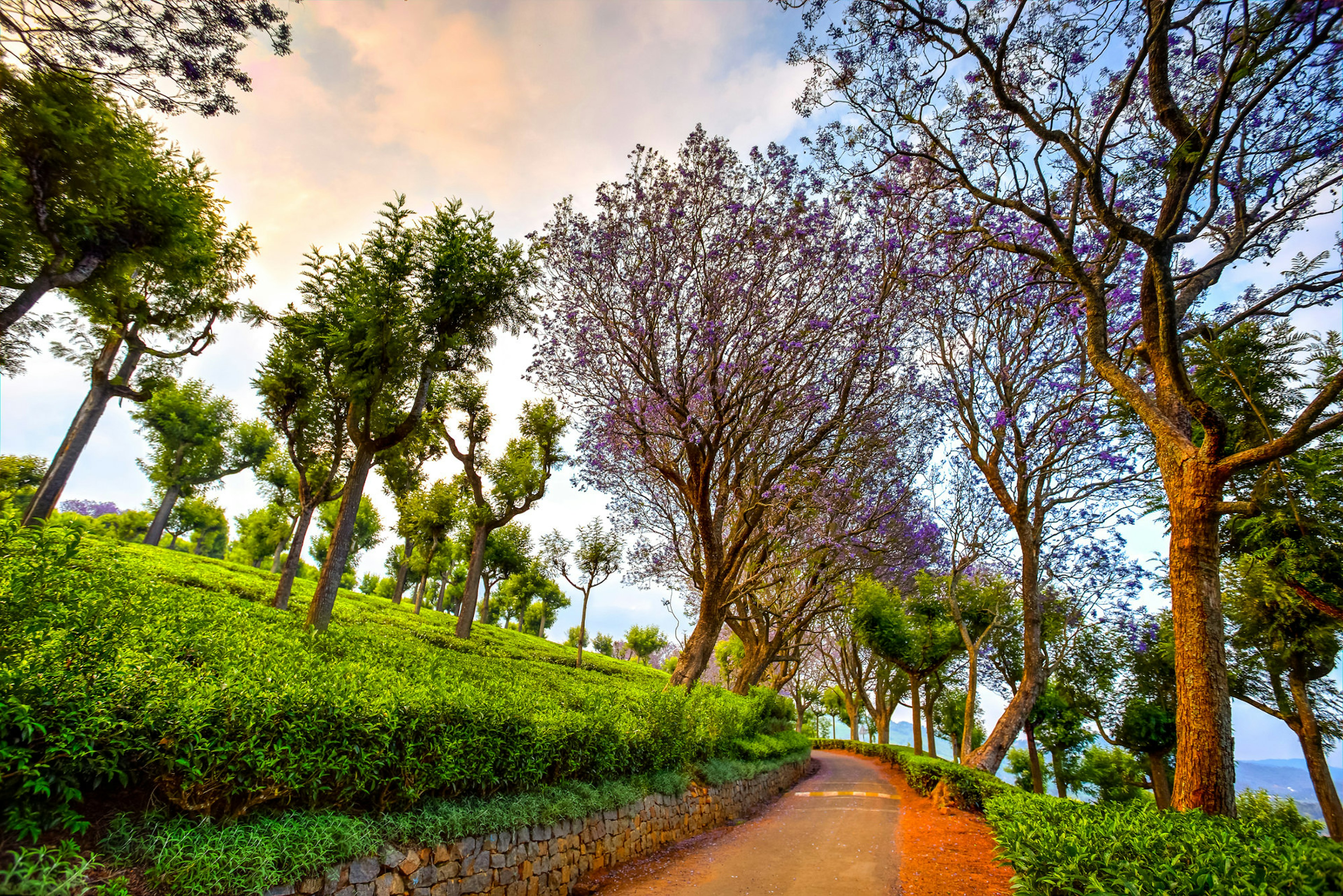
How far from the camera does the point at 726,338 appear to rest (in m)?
10.5

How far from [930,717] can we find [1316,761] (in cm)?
1512

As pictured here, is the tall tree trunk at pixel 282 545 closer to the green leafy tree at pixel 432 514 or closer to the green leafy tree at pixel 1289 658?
the green leafy tree at pixel 432 514

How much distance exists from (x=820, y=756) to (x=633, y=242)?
2833 centimetres

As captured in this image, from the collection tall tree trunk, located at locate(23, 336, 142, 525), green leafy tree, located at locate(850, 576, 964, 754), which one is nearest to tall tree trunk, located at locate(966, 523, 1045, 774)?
green leafy tree, located at locate(850, 576, 964, 754)

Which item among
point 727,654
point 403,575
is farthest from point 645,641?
point 403,575

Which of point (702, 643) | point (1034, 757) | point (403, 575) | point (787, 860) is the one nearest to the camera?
point (787, 860)

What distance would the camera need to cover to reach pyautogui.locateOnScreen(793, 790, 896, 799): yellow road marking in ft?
44.9

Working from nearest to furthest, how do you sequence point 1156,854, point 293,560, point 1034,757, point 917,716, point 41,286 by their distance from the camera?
point 1156,854 → point 41,286 → point 293,560 → point 1034,757 → point 917,716

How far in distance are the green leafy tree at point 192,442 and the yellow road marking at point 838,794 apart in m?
30.8

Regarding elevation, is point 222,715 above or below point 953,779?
above

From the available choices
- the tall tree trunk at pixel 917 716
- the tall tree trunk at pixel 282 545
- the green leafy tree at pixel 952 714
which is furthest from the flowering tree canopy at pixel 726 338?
the green leafy tree at pixel 952 714

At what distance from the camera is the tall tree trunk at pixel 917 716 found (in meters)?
19.3

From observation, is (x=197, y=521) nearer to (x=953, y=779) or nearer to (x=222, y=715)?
(x=222, y=715)

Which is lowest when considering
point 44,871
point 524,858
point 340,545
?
point 524,858
